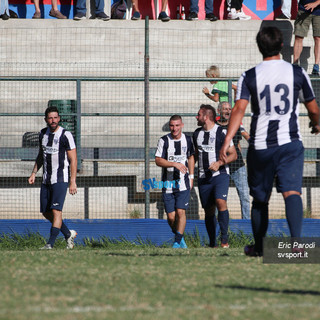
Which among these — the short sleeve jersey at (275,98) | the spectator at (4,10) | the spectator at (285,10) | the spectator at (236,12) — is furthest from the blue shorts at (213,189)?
the spectator at (4,10)

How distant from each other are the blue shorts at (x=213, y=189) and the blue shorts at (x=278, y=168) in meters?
3.29

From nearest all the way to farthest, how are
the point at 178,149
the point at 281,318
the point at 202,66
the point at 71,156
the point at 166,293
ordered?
the point at 281,318 → the point at 166,293 → the point at 71,156 → the point at 178,149 → the point at 202,66

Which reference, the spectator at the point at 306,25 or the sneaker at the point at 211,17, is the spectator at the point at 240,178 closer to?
the spectator at the point at 306,25

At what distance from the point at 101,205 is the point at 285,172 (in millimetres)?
6004

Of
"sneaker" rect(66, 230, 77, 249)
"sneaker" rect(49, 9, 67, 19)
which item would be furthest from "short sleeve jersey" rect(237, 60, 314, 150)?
"sneaker" rect(49, 9, 67, 19)

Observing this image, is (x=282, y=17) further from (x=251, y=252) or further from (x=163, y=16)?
(x=251, y=252)

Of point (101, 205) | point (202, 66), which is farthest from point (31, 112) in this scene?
point (202, 66)

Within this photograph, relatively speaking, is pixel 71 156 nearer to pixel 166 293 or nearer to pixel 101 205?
pixel 101 205

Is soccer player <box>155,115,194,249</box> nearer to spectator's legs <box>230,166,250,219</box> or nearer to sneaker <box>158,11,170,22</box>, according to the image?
spectator's legs <box>230,166,250,219</box>

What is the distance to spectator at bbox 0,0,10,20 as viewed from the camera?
563 inches

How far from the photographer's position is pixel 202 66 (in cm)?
1374

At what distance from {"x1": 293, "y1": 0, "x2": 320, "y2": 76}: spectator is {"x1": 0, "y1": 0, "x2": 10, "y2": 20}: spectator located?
238 inches

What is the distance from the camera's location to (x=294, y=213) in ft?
18.7

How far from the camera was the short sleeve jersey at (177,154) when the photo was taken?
9.94m
